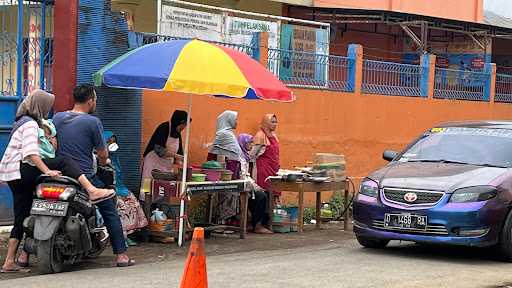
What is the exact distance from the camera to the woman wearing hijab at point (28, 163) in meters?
7.28

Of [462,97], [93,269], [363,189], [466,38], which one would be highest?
[466,38]

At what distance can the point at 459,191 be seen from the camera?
846cm

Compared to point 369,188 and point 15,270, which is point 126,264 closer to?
point 15,270

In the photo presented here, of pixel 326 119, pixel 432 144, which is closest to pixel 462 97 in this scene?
pixel 326 119

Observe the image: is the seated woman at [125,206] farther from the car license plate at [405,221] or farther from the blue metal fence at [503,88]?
the blue metal fence at [503,88]

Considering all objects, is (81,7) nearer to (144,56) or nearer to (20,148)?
(144,56)

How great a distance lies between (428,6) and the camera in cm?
2205

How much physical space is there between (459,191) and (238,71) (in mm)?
2772

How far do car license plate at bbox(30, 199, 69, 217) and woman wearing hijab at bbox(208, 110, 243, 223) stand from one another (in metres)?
3.60

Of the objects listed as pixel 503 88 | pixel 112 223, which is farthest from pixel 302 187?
pixel 503 88

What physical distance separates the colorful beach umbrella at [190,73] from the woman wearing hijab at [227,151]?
1525 millimetres

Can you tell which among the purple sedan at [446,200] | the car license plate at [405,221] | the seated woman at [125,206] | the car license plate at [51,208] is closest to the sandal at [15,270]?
the car license plate at [51,208]

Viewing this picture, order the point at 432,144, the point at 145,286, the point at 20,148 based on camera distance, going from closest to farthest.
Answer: the point at 145,286 → the point at 20,148 → the point at 432,144

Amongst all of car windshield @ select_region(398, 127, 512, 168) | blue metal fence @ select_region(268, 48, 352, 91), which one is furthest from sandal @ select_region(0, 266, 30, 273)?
blue metal fence @ select_region(268, 48, 352, 91)
